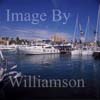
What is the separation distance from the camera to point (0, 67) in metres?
4.93

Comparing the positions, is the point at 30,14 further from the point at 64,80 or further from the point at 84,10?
the point at 64,80

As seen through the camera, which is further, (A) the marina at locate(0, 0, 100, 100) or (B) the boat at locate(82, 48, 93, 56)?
(B) the boat at locate(82, 48, 93, 56)

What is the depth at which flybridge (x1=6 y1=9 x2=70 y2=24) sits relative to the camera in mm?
4902

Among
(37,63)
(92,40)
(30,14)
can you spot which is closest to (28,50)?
(37,63)

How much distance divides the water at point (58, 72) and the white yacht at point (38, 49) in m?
0.08

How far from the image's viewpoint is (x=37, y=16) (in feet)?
16.1

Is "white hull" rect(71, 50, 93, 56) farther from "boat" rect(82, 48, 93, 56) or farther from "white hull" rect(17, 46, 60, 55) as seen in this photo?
"white hull" rect(17, 46, 60, 55)

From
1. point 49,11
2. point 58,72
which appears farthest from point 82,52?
point 49,11

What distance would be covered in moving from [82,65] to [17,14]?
4.22ft

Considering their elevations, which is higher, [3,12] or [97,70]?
[3,12]

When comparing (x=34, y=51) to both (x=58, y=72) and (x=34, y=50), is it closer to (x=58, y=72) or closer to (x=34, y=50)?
(x=34, y=50)

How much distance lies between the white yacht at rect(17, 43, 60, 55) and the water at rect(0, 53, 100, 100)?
84 millimetres

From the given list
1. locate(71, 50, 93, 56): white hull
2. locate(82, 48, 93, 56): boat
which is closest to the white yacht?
locate(71, 50, 93, 56): white hull

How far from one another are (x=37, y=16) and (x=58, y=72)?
92 centimetres
